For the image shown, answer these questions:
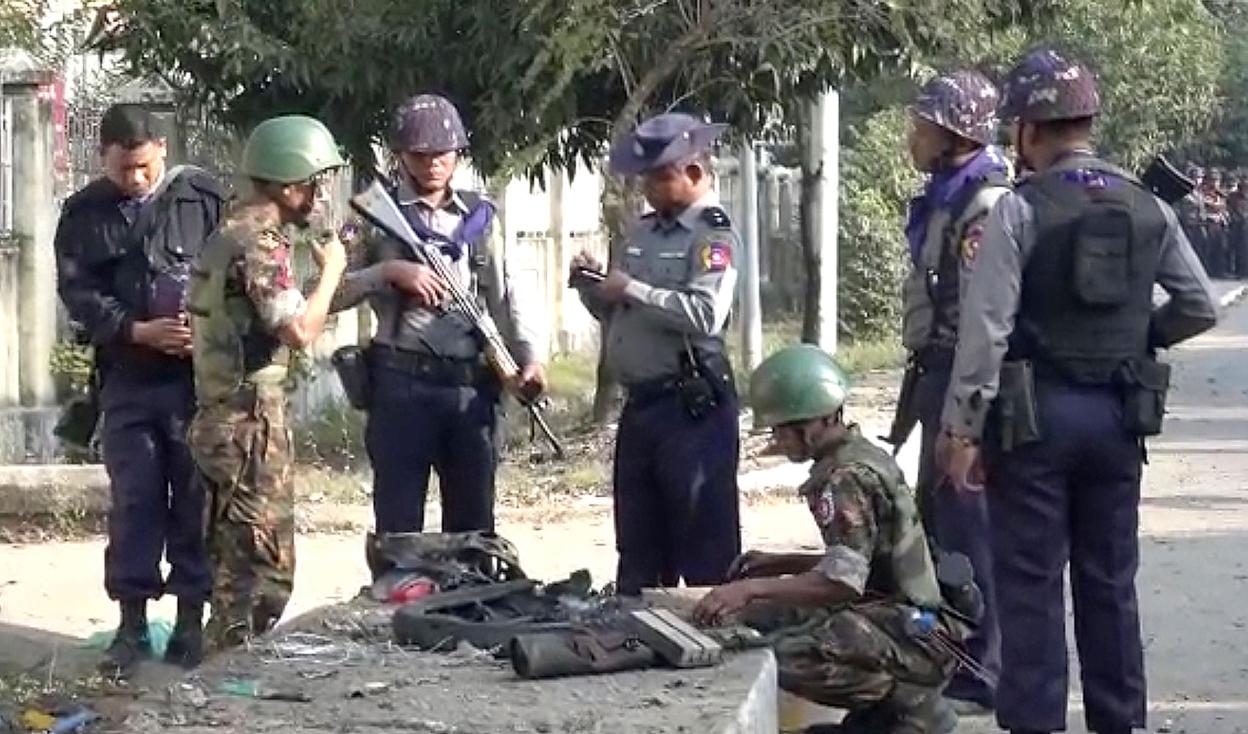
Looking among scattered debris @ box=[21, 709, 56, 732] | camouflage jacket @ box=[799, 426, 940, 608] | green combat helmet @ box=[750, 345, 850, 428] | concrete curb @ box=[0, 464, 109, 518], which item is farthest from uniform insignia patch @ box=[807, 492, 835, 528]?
concrete curb @ box=[0, 464, 109, 518]

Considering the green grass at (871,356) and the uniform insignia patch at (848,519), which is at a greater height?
the green grass at (871,356)

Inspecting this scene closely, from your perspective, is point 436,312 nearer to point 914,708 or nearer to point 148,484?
point 148,484

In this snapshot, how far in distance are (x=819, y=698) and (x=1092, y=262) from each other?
1.30 metres

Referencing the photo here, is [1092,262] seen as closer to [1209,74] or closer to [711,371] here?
[711,371]

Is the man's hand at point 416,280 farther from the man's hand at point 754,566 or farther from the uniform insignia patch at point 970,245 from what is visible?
the uniform insignia patch at point 970,245

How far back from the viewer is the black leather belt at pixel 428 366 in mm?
7621

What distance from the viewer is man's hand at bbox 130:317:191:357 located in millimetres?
7766

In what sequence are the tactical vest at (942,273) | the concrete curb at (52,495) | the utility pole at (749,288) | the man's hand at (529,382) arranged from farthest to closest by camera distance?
the utility pole at (749,288), the concrete curb at (52,495), the man's hand at (529,382), the tactical vest at (942,273)

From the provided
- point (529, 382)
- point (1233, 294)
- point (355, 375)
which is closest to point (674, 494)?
point (529, 382)

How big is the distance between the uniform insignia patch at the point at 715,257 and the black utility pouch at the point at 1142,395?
1.47m

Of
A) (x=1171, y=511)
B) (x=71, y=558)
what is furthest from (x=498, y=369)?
(x=1171, y=511)

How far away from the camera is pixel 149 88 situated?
13711 millimetres

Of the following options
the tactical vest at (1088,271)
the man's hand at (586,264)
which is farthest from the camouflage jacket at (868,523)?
the man's hand at (586,264)

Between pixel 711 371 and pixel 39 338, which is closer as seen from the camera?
pixel 711 371
